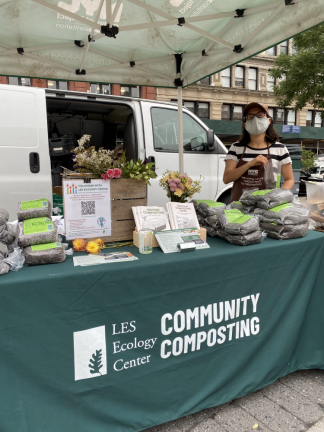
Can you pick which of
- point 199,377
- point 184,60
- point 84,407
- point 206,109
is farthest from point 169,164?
point 206,109

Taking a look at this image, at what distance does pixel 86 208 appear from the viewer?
1.81 meters

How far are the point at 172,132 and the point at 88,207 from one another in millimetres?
2842

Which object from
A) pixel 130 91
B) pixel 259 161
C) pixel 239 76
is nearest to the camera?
pixel 259 161

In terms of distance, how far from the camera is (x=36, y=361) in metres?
1.32

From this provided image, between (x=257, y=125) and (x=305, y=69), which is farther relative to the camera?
(x=305, y=69)

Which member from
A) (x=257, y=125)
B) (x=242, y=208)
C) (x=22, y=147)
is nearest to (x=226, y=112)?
(x=22, y=147)

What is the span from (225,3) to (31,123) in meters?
2.26

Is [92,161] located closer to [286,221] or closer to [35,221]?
[35,221]

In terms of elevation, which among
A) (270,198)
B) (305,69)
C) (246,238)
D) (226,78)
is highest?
(226,78)

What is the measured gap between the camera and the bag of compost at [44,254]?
4.85ft

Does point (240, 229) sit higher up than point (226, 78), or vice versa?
point (226, 78)

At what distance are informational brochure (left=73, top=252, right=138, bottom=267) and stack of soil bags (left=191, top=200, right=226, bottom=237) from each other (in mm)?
654

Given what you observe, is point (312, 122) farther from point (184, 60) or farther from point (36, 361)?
point (36, 361)

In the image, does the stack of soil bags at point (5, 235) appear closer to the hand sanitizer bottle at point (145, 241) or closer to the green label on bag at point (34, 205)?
the green label on bag at point (34, 205)
